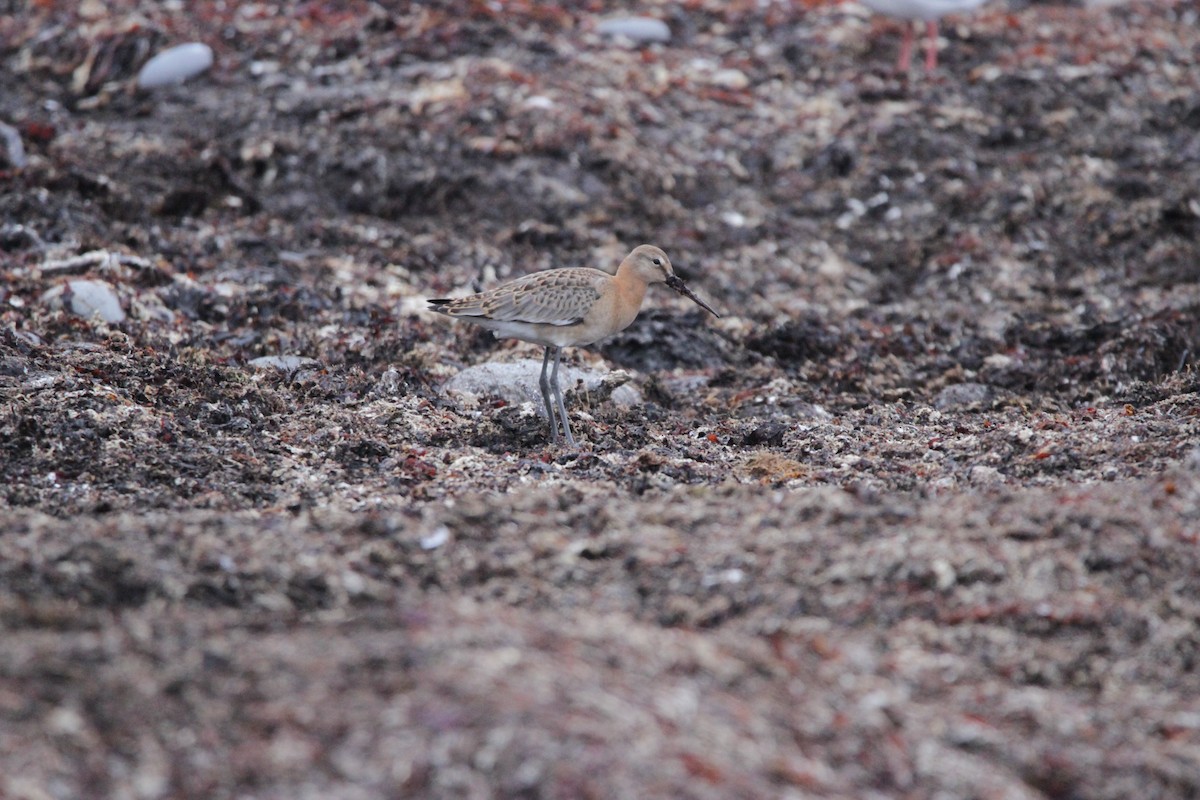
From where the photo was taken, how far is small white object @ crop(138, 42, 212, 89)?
40.2ft

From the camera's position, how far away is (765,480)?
6453 millimetres

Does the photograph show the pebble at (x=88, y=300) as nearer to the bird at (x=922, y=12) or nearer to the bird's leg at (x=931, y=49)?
the bird at (x=922, y=12)

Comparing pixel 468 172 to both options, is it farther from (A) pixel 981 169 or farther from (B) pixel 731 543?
(B) pixel 731 543

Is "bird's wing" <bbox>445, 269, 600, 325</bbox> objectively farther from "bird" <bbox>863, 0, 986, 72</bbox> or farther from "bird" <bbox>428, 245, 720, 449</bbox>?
"bird" <bbox>863, 0, 986, 72</bbox>

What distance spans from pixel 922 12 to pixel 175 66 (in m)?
6.90

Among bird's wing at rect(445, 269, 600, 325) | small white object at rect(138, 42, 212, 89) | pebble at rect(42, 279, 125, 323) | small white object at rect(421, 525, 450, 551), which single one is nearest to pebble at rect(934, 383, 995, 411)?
bird's wing at rect(445, 269, 600, 325)

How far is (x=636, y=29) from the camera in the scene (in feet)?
43.7

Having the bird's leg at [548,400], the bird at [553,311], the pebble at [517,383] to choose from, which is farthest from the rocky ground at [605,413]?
the bird at [553,311]

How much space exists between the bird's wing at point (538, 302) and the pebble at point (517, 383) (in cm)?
67

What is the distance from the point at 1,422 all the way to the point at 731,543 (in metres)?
3.65

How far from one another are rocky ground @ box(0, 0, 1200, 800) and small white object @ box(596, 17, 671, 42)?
0.67 feet

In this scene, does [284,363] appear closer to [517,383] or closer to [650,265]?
[517,383]

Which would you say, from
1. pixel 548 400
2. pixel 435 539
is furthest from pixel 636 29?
pixel 435 539

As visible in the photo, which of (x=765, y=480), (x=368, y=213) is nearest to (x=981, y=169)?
(x=368, y=213)
